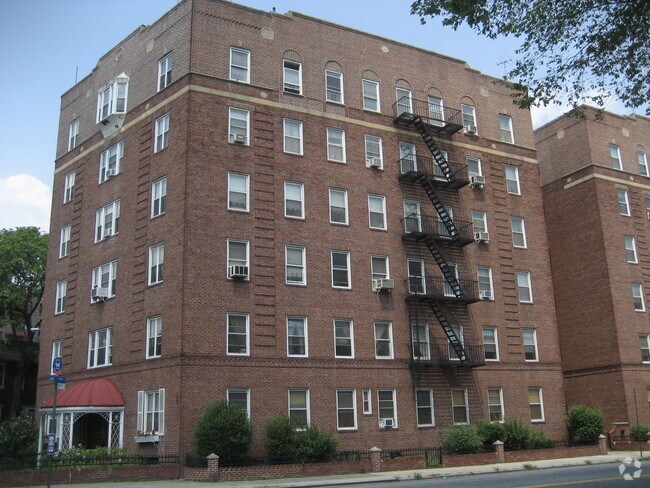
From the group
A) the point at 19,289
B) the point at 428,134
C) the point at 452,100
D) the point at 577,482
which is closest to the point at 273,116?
the point at 428,134

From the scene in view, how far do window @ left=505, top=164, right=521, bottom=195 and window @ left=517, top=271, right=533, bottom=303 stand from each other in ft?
17.1

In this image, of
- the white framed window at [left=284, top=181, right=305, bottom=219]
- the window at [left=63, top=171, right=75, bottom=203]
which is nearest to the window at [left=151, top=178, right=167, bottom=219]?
the white framed window at [left=284, top=181, right=305, bottom=219]

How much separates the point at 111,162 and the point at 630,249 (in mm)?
34481

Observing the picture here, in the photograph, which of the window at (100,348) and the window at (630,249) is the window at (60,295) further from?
the window at (630,249)

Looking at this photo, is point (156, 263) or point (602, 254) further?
point (602, 254)

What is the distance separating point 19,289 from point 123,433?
23.3 meters

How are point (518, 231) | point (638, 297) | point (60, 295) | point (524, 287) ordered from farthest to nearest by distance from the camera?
point (638, 297)
point (518, 231)
point (524, 287)
point (60, 295)

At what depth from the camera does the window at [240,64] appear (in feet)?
123

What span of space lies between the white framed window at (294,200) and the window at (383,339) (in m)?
6.91

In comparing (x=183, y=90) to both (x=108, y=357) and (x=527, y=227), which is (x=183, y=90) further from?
(x=527, y=227)

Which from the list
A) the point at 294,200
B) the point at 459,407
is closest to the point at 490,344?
the point at 459,407

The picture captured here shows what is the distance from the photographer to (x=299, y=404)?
113 ft

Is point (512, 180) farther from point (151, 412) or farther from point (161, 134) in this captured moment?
point (151, 412)

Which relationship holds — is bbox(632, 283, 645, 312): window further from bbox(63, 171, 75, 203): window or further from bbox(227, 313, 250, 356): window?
bbox(63, 171, 75, 203): window
